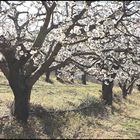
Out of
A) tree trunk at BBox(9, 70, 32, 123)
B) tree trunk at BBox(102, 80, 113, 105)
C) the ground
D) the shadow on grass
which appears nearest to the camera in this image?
the ground

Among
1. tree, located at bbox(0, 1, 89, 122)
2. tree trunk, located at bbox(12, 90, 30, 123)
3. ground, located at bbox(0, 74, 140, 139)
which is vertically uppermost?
tree, located at bbox(0, 1, 89, 122)

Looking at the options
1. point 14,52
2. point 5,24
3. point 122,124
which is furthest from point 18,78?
point 122,124

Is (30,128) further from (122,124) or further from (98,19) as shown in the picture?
(122,124)

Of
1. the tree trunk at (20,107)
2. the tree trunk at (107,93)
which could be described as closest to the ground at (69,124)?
the tree trunk at (20,107)

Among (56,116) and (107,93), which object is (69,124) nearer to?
(56,116)

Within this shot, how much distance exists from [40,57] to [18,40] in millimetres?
2900

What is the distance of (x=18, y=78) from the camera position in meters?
21.3

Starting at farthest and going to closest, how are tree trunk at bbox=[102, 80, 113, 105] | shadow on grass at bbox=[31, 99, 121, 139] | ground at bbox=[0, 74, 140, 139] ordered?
tree trunk at bbox=[102, 80, 113, 105] < shadow on grass at bbox=[31, 99, 121, 139] < ground at bbox=[0, 74, 140, 139]

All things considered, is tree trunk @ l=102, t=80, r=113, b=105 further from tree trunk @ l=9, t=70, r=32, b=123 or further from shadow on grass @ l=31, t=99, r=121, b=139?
tree trunk @ l=9, t=70, r=32, b=123

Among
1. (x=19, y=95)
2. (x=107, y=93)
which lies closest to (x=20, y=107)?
(x=19, y=95)

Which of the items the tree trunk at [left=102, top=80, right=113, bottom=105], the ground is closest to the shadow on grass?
the ground

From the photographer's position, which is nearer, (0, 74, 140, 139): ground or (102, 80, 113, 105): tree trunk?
(0, 74, 140, 139): ground

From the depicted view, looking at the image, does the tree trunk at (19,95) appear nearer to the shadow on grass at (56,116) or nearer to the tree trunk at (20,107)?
the tree trunk at (20,107)

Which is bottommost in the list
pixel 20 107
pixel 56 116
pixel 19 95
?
pixel 56 116
